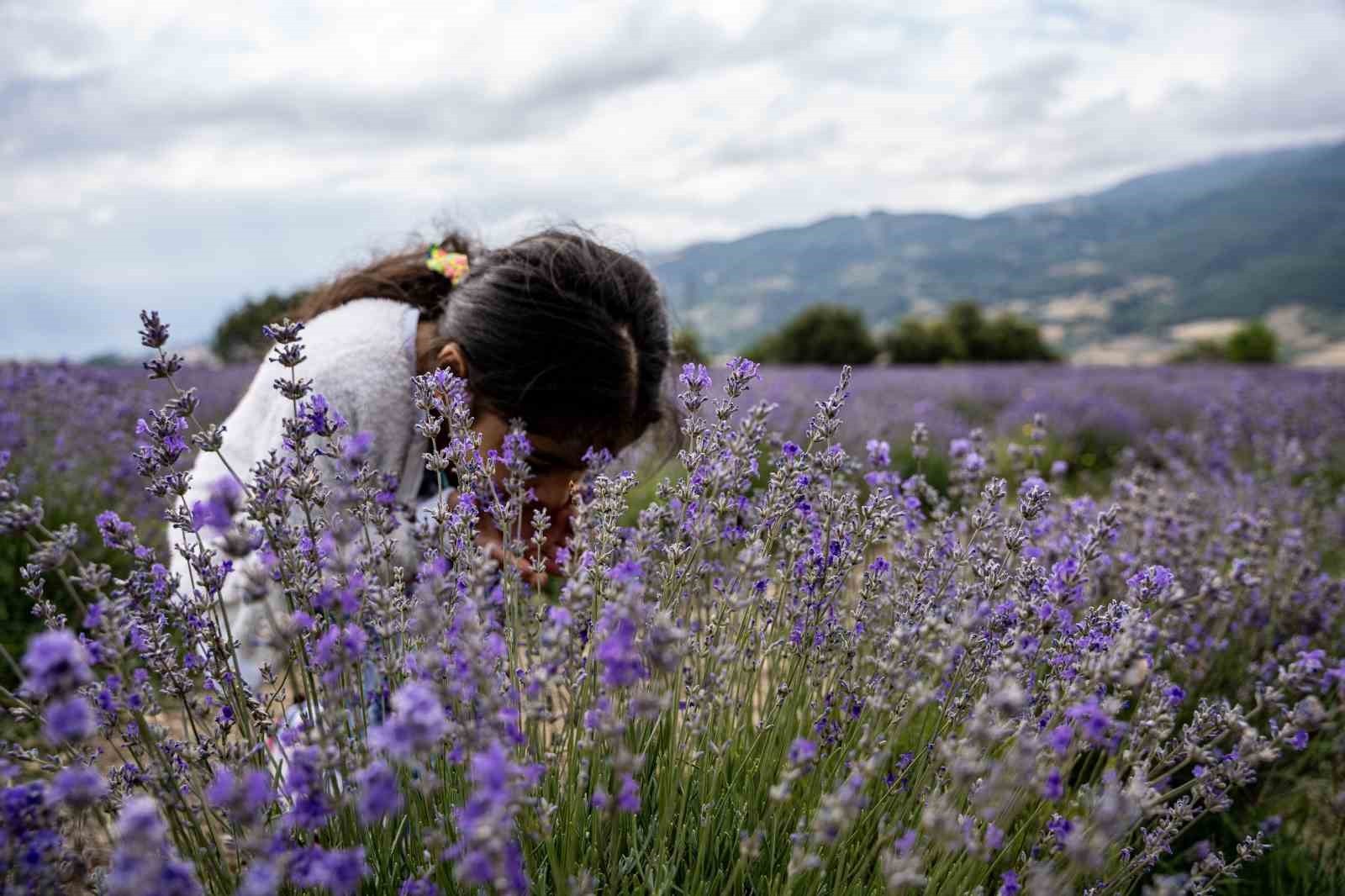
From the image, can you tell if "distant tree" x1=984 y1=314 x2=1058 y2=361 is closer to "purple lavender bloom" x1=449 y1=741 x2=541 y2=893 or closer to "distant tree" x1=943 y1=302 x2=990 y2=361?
"distant tree" x1=943 y1=302 x2=990 y2=361

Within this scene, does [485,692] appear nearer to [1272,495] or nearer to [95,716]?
[95,716]

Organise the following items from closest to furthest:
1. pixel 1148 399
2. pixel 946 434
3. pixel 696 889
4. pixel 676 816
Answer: pixel 696 889, pixel 676 816, pixel 946 434, pixel 1148 399

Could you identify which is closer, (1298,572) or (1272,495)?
(1298,572)

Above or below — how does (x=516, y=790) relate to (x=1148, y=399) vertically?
above

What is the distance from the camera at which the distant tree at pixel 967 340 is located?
130ft

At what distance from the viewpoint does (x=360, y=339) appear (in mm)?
2822

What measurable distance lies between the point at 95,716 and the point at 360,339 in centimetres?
171

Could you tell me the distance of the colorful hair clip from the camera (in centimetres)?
300

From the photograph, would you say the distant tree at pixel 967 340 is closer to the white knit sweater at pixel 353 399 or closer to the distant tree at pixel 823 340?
the distant tree at pixel 823 340

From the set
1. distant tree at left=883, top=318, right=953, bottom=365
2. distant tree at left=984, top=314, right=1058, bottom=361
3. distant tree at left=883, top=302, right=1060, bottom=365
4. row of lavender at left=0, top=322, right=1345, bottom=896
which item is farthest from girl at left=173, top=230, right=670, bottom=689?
distant tree at left=984, top=314, right=1058, bottom=361

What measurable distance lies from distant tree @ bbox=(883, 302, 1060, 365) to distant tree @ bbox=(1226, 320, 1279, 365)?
14444 millimetres

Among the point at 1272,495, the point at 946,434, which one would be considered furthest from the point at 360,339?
the point at 946,434

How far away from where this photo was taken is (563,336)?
2.53 m

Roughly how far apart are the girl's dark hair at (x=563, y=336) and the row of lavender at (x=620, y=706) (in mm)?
808
